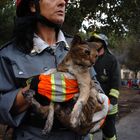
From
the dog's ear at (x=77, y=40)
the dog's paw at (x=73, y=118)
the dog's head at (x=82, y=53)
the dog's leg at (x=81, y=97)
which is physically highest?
the dog's ear at (x=77, y=40)

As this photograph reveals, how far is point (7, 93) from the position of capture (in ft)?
9.35

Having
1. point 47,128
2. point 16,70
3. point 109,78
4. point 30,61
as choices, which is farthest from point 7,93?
point 109,78

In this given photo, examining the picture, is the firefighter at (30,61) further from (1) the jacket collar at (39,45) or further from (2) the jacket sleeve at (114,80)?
(2) the jacket sleeve at (114,80)

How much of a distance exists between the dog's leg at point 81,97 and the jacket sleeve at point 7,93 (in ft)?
1.11

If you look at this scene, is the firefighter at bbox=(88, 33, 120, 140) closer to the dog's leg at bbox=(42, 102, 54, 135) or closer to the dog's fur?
the dog's fur

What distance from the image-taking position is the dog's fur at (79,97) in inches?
106

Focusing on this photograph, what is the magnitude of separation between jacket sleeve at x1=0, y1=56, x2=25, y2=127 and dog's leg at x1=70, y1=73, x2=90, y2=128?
1.11ft

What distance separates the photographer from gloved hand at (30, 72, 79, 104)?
2.74 m

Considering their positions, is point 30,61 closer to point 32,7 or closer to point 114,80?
point 32,7

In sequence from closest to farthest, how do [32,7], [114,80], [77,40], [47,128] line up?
1. [47,128]
2. [77,40]
3. [32,7]
4. [114,80]

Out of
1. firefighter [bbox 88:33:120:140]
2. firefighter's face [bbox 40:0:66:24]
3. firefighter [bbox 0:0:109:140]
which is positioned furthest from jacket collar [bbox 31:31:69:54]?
firefighter [bbox 88:33:120:140]

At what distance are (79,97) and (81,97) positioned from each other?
0.04 feet

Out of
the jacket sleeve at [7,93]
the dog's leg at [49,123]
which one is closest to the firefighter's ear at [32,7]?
the jacket sleeve at [7,93]

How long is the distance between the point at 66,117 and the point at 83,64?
1.10 feet
